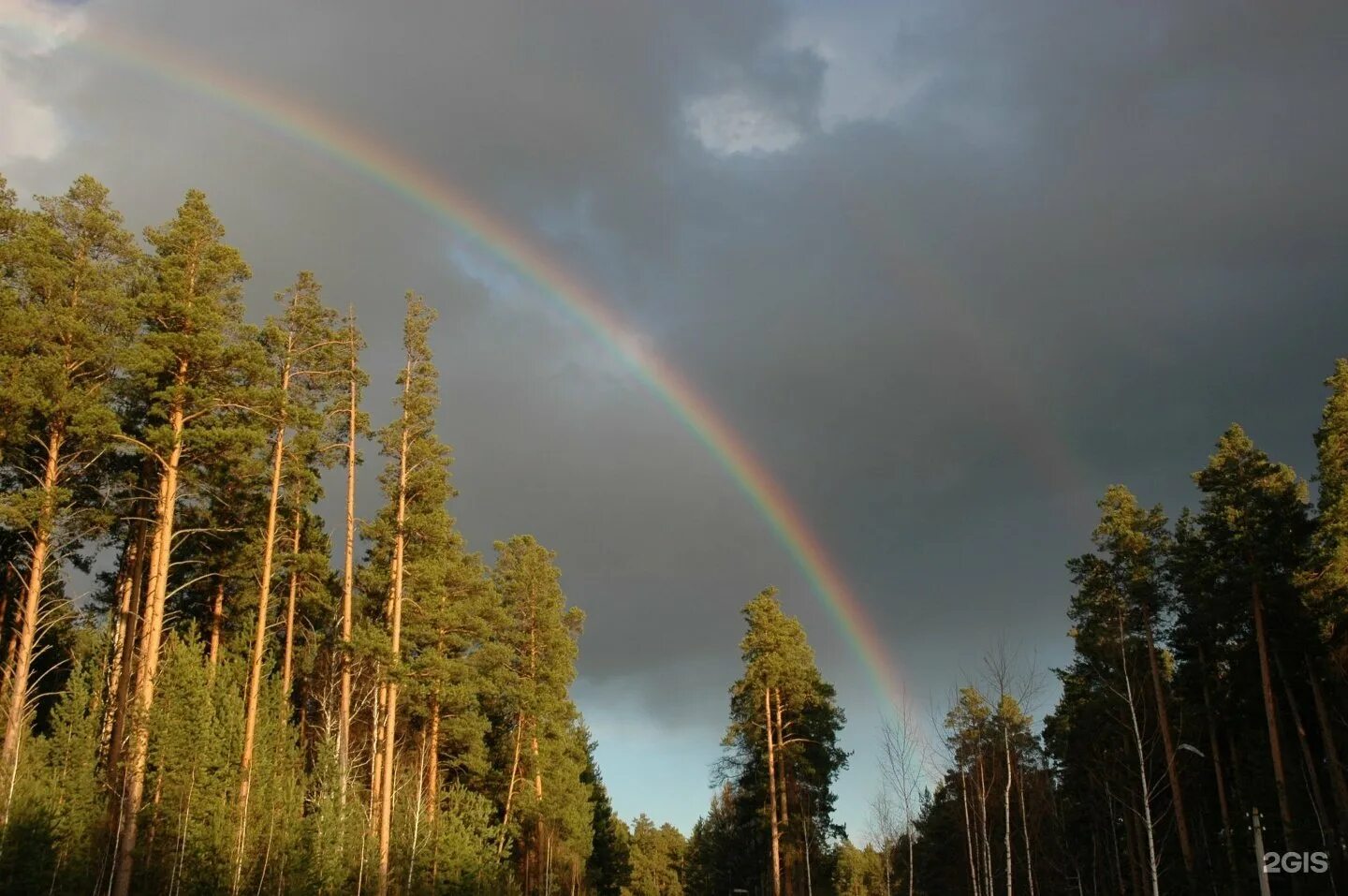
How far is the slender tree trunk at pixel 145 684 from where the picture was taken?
20.0 meters

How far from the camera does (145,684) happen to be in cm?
2081

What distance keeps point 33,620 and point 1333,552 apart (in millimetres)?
34139

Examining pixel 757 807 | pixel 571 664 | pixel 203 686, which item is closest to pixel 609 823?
pixel 757 807

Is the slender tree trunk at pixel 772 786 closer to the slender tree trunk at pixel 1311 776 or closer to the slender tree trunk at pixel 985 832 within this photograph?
the slender tree trunk at pixel 985 832

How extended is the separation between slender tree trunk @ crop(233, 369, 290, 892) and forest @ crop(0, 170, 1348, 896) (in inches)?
5.7

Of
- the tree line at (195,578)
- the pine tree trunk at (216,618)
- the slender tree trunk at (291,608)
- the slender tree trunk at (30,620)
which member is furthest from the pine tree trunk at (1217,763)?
the slender tree trunk at (30,620)

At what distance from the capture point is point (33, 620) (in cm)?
2091

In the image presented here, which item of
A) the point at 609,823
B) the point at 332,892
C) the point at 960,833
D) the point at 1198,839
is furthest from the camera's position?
the point at 609,823

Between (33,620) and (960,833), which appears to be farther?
(960,833)

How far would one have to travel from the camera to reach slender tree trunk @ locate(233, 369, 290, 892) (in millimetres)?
22922

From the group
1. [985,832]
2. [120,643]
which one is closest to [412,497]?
[120,643]

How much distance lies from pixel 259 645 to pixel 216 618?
7947 mm

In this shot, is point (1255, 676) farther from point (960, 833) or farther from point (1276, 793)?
point (960, 833)

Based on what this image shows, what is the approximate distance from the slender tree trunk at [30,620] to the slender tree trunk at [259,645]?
4.85 metres
